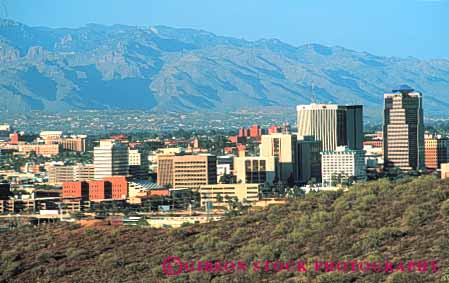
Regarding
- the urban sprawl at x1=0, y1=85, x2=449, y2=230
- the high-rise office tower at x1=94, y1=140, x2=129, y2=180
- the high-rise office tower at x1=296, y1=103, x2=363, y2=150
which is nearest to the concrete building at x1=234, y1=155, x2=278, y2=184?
the urban sprawl at x1=0, y1=85, x2=449, y2=230

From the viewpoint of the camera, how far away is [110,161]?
132m

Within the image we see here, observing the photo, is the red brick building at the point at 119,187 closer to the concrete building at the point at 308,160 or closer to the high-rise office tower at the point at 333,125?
the concrete building at the point at 308,160

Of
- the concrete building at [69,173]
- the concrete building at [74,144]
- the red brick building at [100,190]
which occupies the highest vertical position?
the concrete building at [74,144]

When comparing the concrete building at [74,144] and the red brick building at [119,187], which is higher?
the concrete building at [74,144]

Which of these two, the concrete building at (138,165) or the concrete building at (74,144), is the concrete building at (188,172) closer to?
the concrete building at (138,165)

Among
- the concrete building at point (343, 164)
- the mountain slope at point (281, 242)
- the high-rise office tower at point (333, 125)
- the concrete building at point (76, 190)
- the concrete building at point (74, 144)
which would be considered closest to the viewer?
the mountain slope at point (281, 242)

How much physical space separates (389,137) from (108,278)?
105 metres

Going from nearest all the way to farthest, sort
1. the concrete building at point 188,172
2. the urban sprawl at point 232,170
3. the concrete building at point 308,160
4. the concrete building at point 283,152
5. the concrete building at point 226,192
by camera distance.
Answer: the urban sprawl at point 232,170 < the concrete building at point 226,192 < the concrete building at point 188,172 < the concrete building at point 283,152 < the concrete building at point 308,160

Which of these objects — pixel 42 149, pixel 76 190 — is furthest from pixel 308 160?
pixel 42 149

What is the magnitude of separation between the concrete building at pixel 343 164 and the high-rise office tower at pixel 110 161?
60.2ft

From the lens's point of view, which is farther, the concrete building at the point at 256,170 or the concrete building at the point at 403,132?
the concrete building at the point at 403,132

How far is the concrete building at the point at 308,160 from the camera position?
12810cm

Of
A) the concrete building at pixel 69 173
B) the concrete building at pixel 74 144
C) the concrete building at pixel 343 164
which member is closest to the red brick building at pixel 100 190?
the concrete building at pixel 343 164

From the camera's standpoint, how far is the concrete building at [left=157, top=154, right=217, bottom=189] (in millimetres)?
118062
